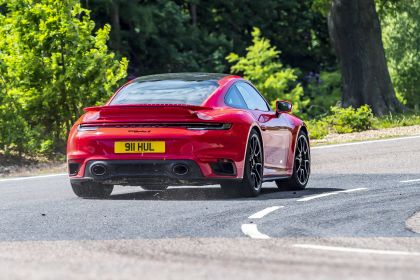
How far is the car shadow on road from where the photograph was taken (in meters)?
13.2

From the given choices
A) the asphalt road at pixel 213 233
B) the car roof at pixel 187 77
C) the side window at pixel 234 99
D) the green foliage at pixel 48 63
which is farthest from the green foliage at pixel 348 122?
the side window at pixel 234 99

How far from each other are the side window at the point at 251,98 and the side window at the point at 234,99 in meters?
0.13

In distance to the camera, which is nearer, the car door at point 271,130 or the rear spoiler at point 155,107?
the rear spoiler at point 155,107

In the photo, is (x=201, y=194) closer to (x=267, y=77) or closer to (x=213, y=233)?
(x=213, y=233)

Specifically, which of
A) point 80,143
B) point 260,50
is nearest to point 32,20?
point 80,143

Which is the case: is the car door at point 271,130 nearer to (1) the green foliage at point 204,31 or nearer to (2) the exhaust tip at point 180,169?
(2) the exhaust tip at point 180,169

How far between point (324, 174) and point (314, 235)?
26.9 feet

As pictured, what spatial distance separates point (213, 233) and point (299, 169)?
5.30 m

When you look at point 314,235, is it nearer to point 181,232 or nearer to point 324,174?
point 181,232

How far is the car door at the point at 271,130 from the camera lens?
44.2 ft

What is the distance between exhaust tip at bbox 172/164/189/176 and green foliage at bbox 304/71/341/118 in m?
39.3

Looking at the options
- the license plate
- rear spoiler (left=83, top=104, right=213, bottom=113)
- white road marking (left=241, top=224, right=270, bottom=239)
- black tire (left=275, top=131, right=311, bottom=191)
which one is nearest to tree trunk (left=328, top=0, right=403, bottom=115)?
black tire (left=275, top=131, right=311, bottom=191)

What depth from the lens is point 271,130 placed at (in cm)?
1367

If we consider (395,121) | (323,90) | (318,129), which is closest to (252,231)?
(318,129)
